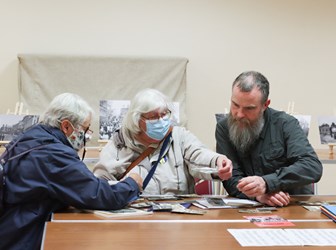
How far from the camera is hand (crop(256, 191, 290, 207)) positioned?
2068 millimetres

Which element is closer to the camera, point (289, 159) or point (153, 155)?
point (289, 159)

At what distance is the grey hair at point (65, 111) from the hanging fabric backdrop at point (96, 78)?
243cm

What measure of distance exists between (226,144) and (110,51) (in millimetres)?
2534

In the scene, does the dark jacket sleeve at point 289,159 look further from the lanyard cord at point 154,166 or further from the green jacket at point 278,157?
the lanyard cord at point 154,166

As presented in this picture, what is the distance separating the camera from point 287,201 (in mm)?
2107

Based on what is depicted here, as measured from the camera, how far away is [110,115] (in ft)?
14.3

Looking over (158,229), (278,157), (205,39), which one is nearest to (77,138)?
(158,229)

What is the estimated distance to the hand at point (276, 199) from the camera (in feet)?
6.79

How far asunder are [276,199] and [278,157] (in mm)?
398

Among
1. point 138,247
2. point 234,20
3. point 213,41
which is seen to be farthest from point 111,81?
point 138,247

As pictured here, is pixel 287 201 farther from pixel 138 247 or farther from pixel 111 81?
pixel 111 81

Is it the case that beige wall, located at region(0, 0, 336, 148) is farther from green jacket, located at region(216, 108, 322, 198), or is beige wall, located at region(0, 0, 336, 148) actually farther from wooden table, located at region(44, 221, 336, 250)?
wooden table, located at region(44, 221, 336, 250)

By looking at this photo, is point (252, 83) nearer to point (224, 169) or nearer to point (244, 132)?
point (244, 132)

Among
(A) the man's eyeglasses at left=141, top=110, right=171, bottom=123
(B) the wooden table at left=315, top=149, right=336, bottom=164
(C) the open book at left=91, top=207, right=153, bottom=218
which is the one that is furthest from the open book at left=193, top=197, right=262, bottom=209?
(B) the wooden table at left=315, top=149, right=336, bottom=164
